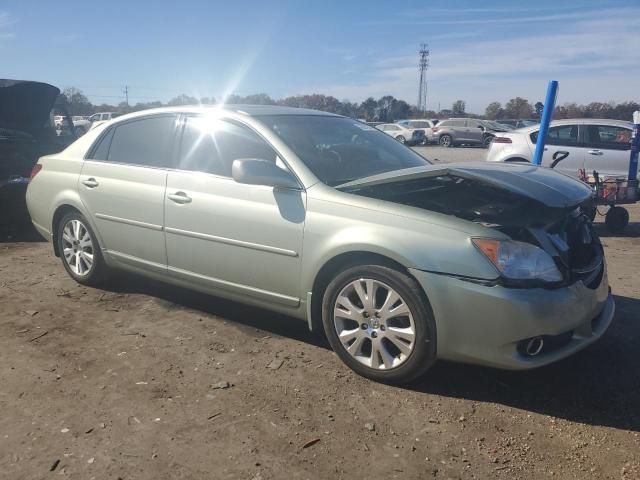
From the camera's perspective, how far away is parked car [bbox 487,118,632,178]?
9.61 m

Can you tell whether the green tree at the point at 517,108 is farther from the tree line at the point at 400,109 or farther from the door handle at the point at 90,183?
the door handle at the point at 90,183

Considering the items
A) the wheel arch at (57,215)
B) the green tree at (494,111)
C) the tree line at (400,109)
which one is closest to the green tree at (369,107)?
the tree line at (400,109)

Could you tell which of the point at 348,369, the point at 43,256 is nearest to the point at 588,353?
the point at 348,369

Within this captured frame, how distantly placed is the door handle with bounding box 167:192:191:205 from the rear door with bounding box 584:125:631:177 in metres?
7.86

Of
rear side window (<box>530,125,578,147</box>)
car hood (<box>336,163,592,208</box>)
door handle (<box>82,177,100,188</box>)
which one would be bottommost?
door handle (<box>82,177,100,188</box>)

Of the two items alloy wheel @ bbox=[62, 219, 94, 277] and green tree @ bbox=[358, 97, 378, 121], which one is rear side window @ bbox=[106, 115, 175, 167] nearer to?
alloy wheel @ bbox=[62, 219, 94, 277]

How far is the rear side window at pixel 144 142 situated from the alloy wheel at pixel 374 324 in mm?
1942

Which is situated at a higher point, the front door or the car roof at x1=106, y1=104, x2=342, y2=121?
the car roof at x1=106, y1=104, x2=342, y2=121

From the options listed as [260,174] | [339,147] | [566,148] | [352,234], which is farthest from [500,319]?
[566,148]

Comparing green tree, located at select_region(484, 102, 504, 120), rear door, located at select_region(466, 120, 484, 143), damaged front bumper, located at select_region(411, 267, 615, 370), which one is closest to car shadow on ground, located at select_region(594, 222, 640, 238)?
damaged front bumper, located at select_region(411, 267, 615, 370)

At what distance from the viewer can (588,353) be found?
145 inches

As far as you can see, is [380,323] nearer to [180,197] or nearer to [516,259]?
[516,259]

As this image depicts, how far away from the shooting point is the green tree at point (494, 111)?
74062mm

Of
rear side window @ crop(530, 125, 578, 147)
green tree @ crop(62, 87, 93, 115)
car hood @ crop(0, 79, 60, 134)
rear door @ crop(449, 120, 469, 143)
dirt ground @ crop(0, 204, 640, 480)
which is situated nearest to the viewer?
dirt ground @ crop(0, 204, 640, 480)
